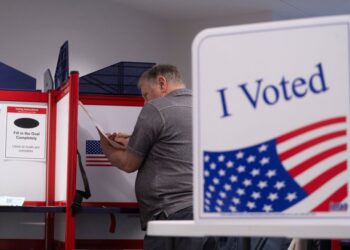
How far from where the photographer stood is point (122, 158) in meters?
2.66

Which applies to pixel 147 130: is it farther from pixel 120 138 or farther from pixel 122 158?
pixel 120 138

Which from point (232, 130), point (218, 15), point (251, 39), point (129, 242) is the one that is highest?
point (218, 15)

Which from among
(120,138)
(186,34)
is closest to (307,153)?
(120,138)

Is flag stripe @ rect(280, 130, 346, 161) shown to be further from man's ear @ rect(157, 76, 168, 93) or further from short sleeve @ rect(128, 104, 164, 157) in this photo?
man's ear @ rect(157, 76, 168, 93)

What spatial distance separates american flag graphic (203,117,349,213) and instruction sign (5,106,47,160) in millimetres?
2119

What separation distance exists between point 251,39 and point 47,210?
6.13 feet

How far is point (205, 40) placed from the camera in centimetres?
88

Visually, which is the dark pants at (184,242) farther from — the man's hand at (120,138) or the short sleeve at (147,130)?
the man's hand at (120,138)

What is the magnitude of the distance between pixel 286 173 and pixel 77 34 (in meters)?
5.87

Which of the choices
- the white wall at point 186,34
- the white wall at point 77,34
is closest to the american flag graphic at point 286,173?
the white wall at point 77,34

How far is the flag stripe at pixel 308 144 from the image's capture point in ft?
2.74

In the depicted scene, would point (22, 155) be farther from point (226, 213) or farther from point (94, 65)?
point (94, 65)

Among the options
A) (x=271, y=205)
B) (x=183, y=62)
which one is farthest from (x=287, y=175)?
(x=183, y=62)

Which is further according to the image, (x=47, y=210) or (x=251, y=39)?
(x=47, y=210)
